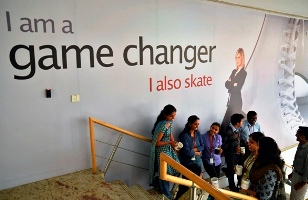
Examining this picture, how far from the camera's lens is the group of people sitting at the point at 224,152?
2.38 m

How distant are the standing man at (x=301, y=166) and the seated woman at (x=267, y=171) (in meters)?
1.26

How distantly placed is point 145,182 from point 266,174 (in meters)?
2.20

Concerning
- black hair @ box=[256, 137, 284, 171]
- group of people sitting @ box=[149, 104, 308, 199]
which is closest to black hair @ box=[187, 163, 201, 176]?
group of people sitting @ box=[149, 104, 308, 199]

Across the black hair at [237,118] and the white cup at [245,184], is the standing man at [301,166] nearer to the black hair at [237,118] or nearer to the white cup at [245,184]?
the black hair at [237,118]

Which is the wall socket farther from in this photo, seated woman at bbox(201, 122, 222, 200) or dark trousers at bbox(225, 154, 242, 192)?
dark trousers at bbox(225, 154, 242, 192)

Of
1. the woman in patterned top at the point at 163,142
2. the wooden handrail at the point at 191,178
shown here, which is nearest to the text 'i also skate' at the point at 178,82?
the woman in patterned top at the point at 163,142

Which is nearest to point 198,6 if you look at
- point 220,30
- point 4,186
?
point 220,30

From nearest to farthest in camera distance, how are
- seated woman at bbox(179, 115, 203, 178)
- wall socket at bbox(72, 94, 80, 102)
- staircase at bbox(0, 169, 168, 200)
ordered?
1. staircase at bbox(0, 169, 168, 200)
2. wall socket at bbox(72, 94, 80, 102)
3. seated woman at bbox(179, 115, 203, 178)

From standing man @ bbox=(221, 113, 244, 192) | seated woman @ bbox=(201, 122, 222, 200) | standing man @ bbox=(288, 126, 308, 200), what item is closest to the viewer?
standing man @ bbox=(288, 126, 308, 200)

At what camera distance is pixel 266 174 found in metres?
2.36

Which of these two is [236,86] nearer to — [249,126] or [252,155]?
[249,126]

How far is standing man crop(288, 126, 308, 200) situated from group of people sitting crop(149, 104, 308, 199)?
69 centimetres

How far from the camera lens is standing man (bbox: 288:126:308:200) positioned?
3.37m

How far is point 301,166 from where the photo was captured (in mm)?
3453
